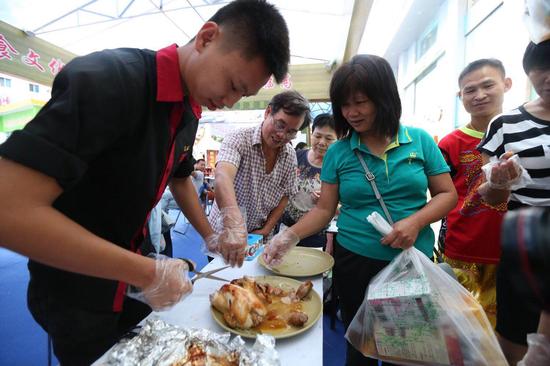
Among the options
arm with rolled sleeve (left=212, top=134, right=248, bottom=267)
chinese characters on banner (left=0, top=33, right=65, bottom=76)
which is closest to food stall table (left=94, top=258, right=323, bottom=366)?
arm with rolled sleeve (left=212, top=134, right=248, bottom=267)

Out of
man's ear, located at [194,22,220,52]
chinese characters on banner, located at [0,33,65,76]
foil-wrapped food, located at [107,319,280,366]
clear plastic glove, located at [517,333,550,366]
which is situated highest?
chinese characters on banner, located at [0,33,65,76]

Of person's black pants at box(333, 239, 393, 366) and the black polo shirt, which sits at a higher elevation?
the black polo shirt

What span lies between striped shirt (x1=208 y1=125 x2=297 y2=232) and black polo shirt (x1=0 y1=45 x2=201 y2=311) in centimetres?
96

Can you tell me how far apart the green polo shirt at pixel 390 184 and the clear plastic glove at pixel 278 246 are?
28 centimetres

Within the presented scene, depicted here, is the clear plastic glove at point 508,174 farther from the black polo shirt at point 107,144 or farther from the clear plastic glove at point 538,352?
the black polo shirt at point 107,144

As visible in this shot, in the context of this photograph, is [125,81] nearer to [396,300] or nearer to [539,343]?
[396,300]

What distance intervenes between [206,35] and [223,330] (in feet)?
3.41

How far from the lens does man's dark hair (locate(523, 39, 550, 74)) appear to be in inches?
43.9

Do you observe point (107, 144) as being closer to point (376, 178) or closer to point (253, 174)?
point (376, 178)

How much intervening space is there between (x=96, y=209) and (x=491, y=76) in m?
2.46

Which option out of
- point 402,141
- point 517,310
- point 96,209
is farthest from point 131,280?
point 517,310

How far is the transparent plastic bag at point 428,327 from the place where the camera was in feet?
3.16

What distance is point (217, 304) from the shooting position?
113cm

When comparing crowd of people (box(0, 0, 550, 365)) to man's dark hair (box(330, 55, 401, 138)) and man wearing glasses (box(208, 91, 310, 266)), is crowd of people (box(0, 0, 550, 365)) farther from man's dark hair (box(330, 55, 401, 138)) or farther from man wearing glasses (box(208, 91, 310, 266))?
man wearing glasses (box(208, 91, 310, 266))
